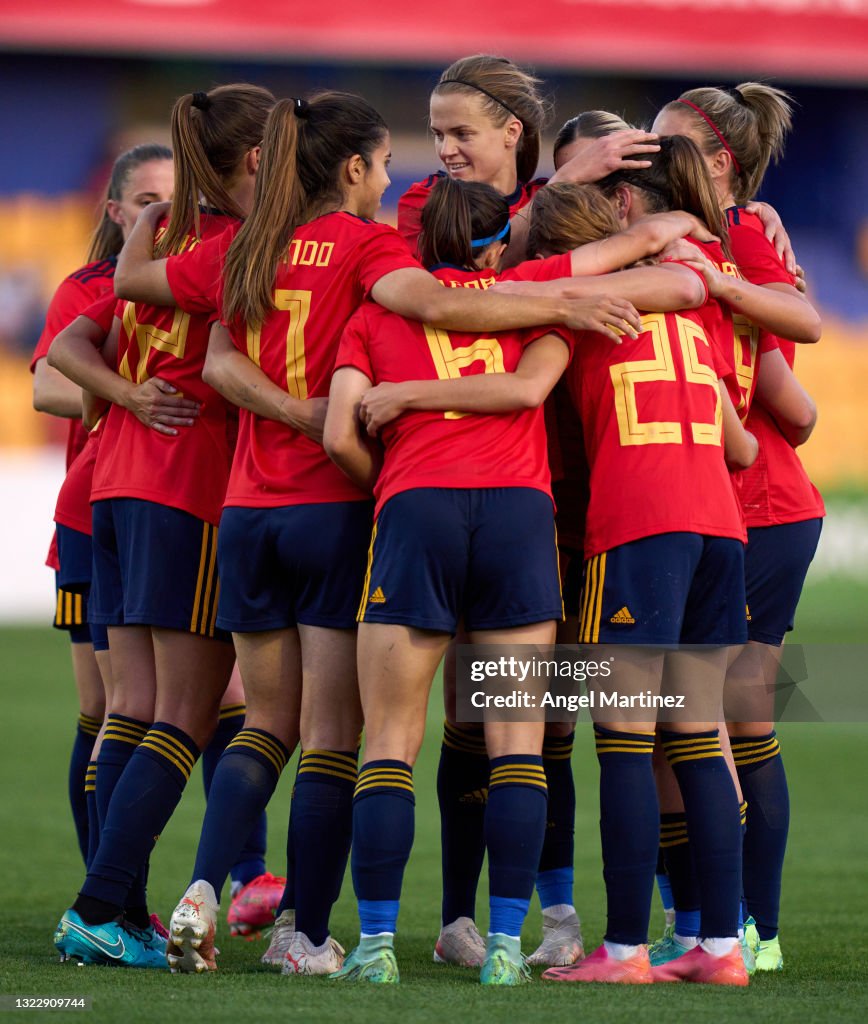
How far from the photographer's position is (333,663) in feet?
12.0

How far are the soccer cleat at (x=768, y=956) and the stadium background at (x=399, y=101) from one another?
8.49 metres

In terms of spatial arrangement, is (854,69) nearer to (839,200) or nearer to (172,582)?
(839,200)

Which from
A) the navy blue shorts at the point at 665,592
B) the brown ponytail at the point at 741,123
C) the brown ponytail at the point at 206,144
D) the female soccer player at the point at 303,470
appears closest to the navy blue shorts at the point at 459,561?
the navy blue shorts at the point at 665,592

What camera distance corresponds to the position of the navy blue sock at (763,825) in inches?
156

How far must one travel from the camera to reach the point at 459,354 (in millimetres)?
3594

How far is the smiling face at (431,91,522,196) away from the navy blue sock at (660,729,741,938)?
68.5 inches

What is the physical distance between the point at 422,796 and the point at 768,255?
3.93 meters

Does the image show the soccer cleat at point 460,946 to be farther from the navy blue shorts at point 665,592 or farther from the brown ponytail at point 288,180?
the brown ponytail at point 288,180

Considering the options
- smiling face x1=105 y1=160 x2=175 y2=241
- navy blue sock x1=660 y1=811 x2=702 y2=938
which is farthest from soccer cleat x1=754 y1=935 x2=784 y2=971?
smiling face x1=105 y1=160 x2=175 y2=241

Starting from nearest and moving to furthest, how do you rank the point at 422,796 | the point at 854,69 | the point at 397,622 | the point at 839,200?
the point at 397,622, the point at 422,796, the point at 854,69, the point at 839,200

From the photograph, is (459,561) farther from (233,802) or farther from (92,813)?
(92,813)

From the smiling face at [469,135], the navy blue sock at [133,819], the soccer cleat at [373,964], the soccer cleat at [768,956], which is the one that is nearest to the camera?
the soccer cleat at [373,964]

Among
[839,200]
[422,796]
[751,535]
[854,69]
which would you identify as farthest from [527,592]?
[839,200]

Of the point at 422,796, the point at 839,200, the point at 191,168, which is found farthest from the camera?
the point at 839,200
